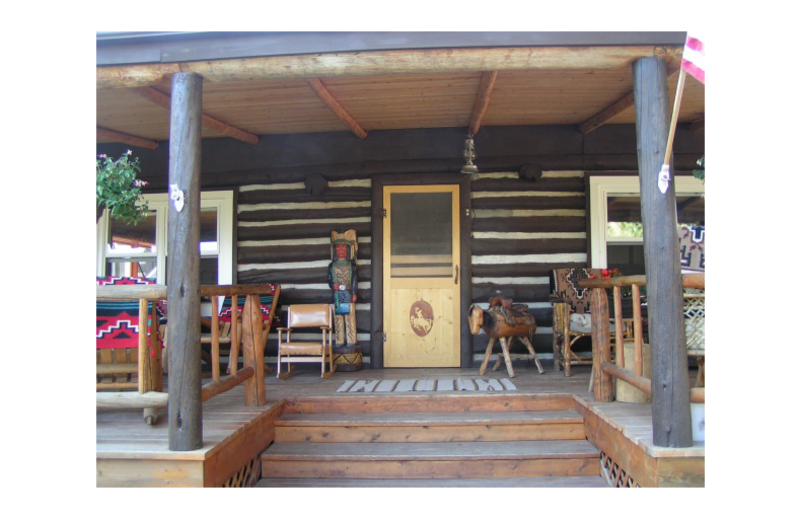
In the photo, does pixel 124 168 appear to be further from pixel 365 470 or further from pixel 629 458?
pixel 629 458

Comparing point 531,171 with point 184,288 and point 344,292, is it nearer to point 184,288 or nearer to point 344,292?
point 344,292

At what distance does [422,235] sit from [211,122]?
2.52 meters

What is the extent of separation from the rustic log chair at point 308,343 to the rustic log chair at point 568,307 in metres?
2.38

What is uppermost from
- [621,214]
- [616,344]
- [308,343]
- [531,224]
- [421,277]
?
[621,214]

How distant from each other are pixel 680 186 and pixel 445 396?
376 cm

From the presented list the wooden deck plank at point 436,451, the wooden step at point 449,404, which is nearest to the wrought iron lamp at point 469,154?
the wooden step at point 449,404

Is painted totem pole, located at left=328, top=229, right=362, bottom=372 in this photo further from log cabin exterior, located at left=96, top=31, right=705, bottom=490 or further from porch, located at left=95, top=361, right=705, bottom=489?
porch, located at left=95, top=361, right=705, bottom=489

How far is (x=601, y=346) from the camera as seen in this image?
459 centimetres

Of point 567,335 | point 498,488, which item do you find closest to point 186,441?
point 498,488

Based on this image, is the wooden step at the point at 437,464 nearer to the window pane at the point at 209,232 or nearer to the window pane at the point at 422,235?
the window pane at the point at 422,235

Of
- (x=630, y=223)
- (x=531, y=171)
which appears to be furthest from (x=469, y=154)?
(x=630, y=223)

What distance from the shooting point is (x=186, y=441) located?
342 cm

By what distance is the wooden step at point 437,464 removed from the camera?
4152 millimetres

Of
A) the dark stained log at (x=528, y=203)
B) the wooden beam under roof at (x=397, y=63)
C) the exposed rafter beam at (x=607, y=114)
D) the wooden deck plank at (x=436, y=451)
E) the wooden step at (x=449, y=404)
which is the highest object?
the exposed rafter beam at (x=607, y=114)
